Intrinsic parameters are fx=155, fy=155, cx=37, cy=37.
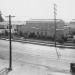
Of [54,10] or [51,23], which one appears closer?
[54,10]

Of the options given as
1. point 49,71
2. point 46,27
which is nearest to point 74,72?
point 49,71

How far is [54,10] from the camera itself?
4375 centimetres

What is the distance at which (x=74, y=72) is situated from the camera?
1585 centimetres

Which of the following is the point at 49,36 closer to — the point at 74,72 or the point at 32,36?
the point at 32,36

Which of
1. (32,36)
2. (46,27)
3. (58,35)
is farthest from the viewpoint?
(46,27)

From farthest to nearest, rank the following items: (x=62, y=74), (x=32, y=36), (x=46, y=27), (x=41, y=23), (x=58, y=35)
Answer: (x=41, y=23) < (x=46, y=27) < (x=32, y=36) < (x=58, y=35) < (x=62, y=74)

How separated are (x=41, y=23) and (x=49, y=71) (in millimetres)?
39612

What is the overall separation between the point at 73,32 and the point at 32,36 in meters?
14.7

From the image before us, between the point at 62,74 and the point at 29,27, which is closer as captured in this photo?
the point at 62,74

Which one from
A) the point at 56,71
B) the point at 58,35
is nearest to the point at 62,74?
the point at 56,71

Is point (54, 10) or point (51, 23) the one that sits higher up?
point (54, 10)

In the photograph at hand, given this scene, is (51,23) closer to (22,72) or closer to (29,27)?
(29,27)

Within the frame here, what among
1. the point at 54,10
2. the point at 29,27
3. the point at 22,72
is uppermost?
the point at 54,10

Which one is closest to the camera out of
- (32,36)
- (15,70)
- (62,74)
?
(62,74)
